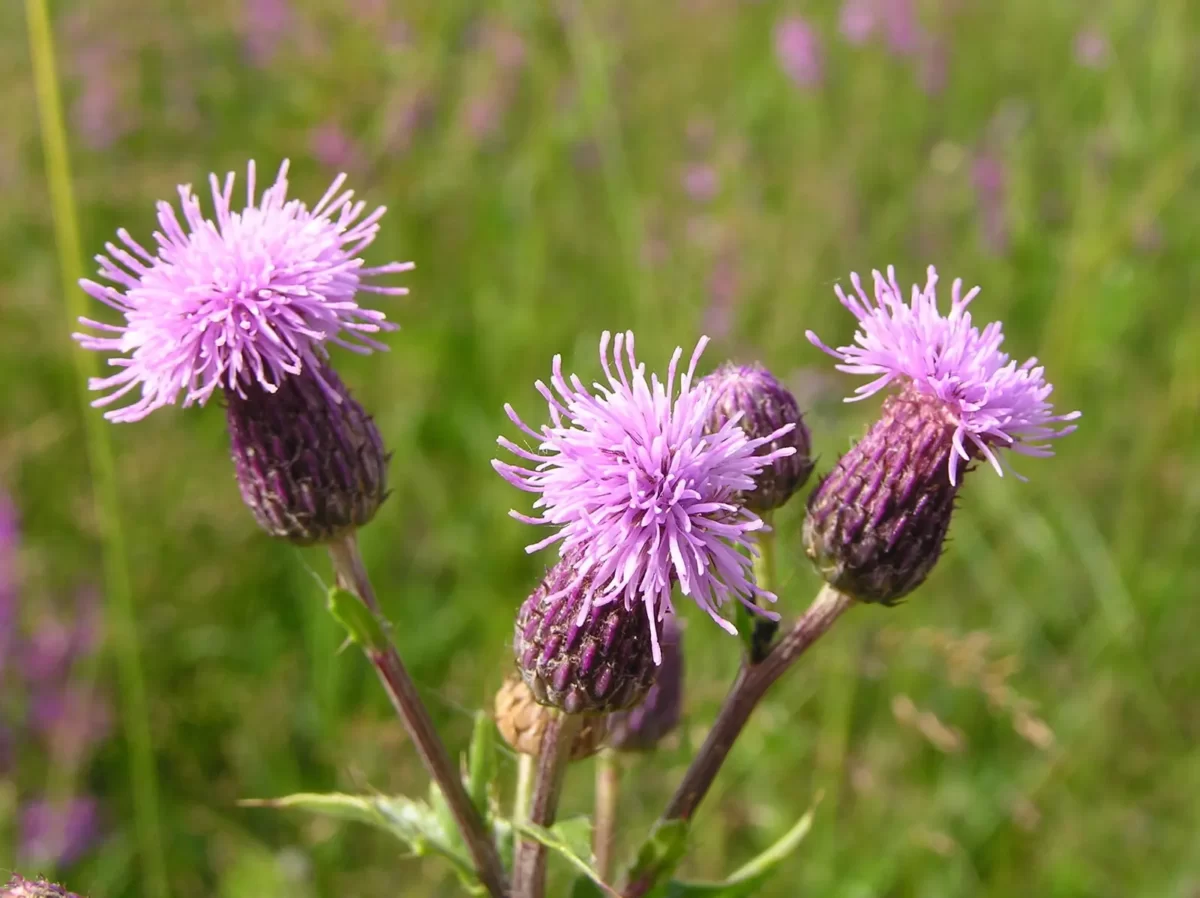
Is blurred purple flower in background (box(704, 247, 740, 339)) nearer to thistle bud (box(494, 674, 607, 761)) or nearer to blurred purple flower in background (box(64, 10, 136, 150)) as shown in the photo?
thistle bud (box(494, 674, 607, 761))

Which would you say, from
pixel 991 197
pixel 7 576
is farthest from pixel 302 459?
pixel 991 197

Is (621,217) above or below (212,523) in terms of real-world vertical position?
above

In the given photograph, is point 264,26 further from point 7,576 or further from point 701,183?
point 7,576

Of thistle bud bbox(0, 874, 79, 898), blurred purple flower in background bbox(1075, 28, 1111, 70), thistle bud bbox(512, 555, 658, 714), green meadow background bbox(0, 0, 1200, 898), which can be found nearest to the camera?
thistle bud bbox(0, 874, 79, 898)

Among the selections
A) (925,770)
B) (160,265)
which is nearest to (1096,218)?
(925,770)

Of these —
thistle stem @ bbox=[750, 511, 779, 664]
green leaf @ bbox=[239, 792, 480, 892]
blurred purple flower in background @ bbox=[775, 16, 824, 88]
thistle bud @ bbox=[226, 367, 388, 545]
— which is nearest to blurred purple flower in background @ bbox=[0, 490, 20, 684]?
thistle bud @ bbox=[226, 367, 388, 545]

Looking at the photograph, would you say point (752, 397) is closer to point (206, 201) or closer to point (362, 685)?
point (362, 685)
